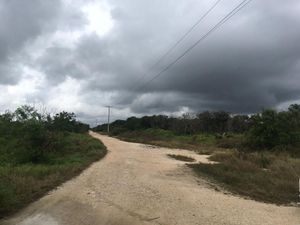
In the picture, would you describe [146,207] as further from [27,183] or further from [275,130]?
[275,130]

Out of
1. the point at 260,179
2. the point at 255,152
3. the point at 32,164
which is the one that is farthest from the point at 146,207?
the point at 255,152

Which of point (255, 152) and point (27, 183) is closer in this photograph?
point (27, 183)

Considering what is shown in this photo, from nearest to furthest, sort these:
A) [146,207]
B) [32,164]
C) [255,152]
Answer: [146,207]
[32,164]
[255,152]

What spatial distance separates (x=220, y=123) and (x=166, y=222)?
216ft

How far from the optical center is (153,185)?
13297mm

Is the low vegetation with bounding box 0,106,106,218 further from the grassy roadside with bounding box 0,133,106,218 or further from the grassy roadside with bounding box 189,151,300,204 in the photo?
the grassy roadside with bounding box 189,151,300,204

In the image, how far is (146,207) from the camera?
9.98m

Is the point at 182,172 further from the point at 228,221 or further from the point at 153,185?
the point at 228,221

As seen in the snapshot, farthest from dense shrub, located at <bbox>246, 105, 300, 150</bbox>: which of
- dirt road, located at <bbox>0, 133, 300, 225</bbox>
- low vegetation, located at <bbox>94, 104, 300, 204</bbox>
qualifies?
dirt road, located at <bbox>0, 133, 300, 225</bbox>

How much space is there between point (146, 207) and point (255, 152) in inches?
874

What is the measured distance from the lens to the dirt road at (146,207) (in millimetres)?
8844

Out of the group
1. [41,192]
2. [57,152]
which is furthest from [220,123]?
[41,192]

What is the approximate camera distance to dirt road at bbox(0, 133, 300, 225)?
8844 millimetres

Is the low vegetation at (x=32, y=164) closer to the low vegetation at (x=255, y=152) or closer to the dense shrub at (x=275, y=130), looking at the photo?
the low vegetation at (x=255, y=152)
